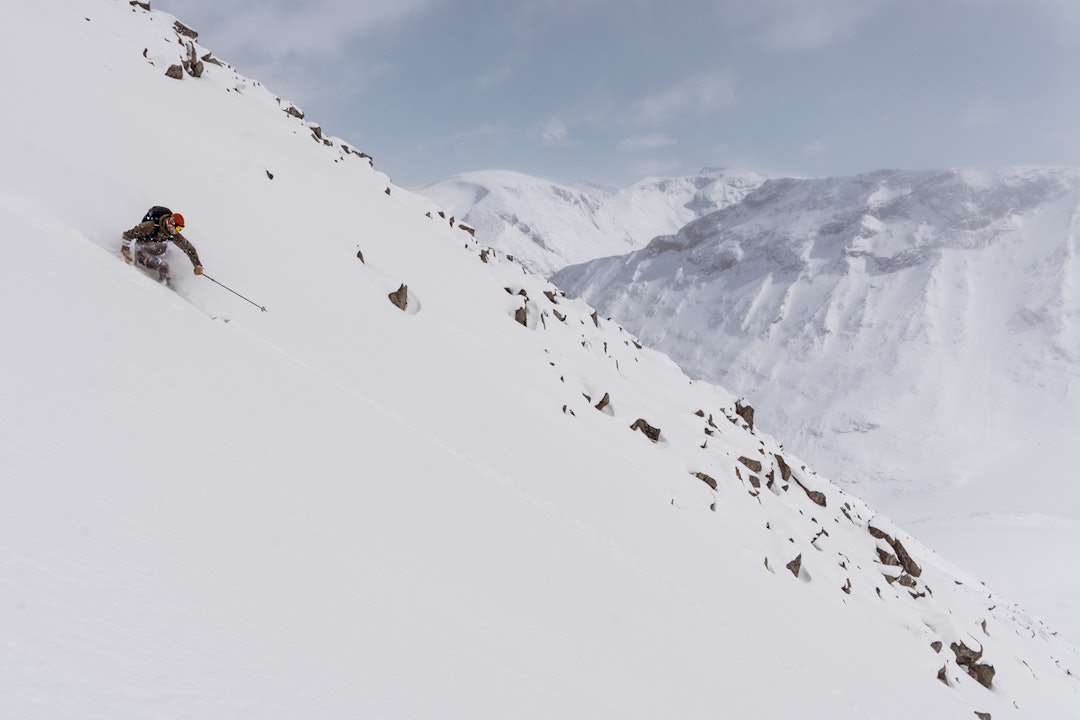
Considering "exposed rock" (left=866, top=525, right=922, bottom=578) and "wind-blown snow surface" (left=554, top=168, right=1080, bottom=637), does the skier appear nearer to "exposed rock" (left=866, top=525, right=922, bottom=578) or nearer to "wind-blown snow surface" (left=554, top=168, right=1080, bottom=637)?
"exposed rock" (left=866, top=525, right=922, bottom=578)

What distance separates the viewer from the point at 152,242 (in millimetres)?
9109

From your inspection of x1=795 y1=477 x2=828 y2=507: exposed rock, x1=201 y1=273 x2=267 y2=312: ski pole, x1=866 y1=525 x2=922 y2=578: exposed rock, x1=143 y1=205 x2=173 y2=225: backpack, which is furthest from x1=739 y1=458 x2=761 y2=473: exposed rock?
x1=143 y1=205 x2=173 y2=225: backpack

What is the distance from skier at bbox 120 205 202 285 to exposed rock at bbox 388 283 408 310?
664 cm

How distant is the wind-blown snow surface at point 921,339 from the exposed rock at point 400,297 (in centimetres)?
4514

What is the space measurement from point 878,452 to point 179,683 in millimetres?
82171

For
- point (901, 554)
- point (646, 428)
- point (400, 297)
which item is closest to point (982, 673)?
point (901, 554)

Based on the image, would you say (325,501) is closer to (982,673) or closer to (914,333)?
(982,673)

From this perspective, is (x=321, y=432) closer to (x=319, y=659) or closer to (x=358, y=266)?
(x=319, y=659)

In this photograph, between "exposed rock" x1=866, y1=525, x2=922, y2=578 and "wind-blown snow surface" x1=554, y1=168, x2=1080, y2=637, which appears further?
"wind-blown snow surface" x1=554, y1=168, x2=1080, y2=637

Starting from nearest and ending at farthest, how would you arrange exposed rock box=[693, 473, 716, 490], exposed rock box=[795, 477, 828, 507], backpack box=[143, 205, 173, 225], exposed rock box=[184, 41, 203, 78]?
backpack box=[143, 205, 173, 225] < exposed rock box=[693, 473, 716, 490] < exposed rock box=[184, 41, 203, 78] < exposed rock box=[795, 477, 828, 507]

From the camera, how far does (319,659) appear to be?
11.9 ft

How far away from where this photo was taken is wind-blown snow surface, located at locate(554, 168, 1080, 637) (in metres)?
57.8

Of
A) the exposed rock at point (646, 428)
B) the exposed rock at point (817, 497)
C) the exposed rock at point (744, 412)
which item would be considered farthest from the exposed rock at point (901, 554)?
the exposed rock at point (646, 428)

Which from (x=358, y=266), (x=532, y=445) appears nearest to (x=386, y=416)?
(x=532, y=445)
